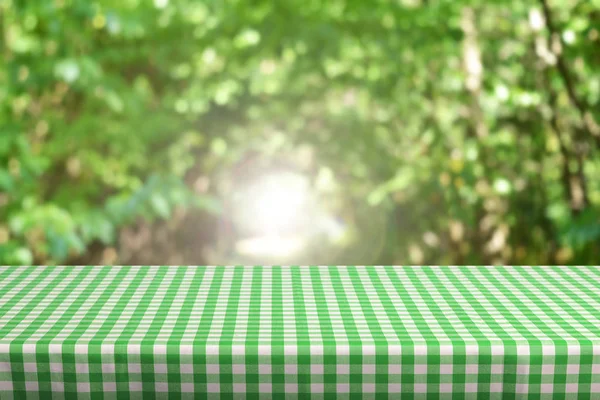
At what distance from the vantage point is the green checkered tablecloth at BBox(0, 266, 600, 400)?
3.51 ft

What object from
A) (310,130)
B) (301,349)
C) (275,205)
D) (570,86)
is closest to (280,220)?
(275,205)

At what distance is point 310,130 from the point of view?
3145mm

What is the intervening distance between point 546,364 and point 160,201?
6.93 feet

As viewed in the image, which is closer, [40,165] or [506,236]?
[40,165]

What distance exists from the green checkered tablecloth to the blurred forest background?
1823 mm

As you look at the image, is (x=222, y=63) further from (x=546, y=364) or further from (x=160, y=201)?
(x=546, y=364)

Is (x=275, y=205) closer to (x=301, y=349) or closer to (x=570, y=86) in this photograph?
(x=570, y=86)

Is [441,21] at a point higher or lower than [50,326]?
higher

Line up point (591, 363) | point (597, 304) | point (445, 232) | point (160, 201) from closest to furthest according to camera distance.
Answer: point (591, 363), point (597, 304), point (160, 201), point (445, 232)

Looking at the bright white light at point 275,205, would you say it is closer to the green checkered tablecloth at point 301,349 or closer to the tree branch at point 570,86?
the tree branch at point 570,86

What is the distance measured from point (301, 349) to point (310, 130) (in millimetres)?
2124

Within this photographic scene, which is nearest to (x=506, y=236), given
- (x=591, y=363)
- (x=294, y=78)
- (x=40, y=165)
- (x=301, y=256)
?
(x=301, y=256)

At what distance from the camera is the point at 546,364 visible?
1.08m

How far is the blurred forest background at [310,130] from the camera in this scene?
9.95 ft
